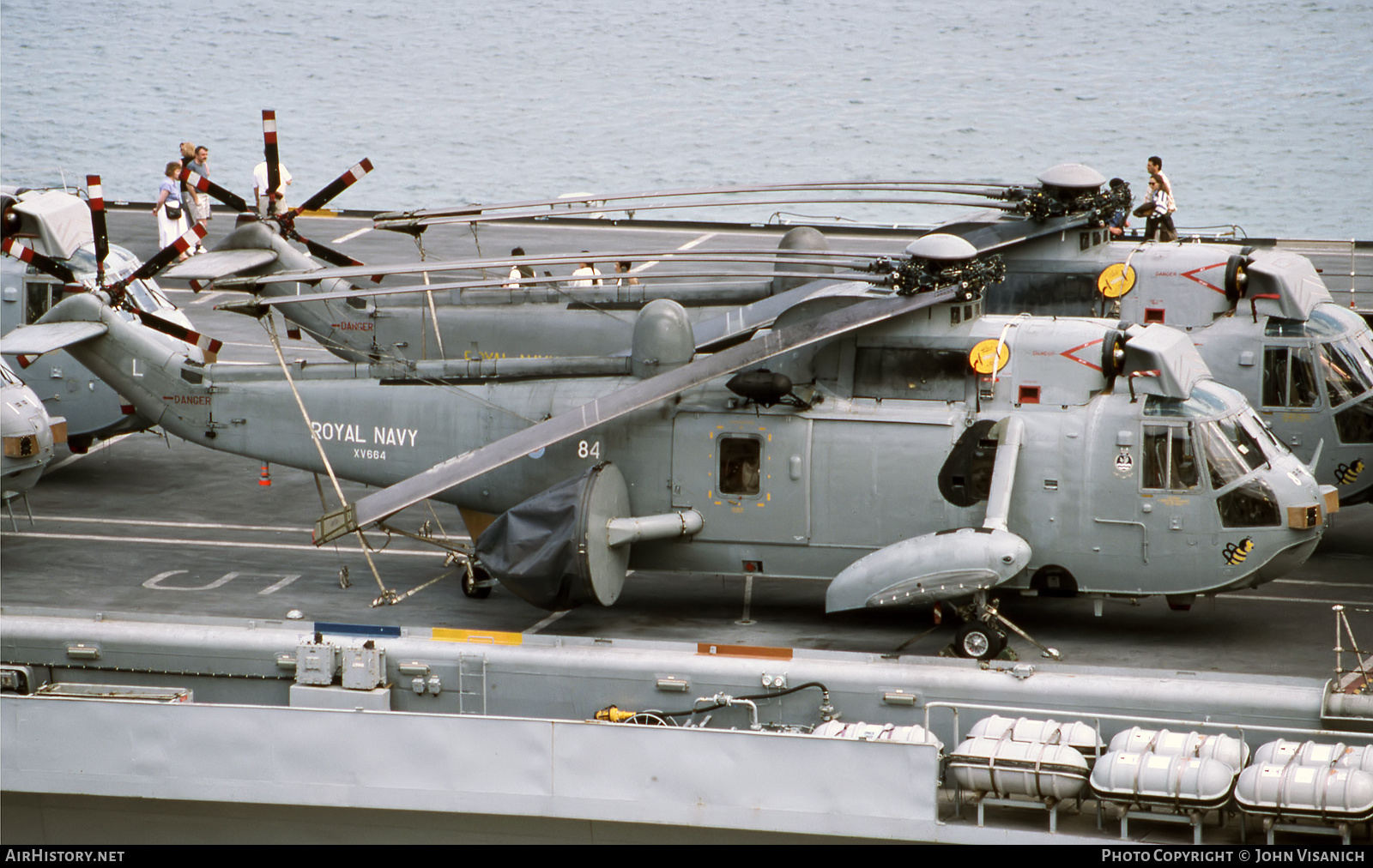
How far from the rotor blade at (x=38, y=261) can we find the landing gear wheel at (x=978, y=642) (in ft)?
35.9

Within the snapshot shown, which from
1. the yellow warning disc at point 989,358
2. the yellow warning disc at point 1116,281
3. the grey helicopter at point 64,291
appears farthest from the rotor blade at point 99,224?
the yellow warning disc at point 1116,281

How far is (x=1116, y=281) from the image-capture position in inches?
729

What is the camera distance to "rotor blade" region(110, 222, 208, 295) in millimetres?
17812

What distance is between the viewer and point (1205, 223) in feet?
178

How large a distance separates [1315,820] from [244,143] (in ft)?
216

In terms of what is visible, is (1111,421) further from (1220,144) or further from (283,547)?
(1220,144)

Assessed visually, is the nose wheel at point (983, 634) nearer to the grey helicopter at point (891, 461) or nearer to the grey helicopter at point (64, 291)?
the grey helicopter at point (891, 461)

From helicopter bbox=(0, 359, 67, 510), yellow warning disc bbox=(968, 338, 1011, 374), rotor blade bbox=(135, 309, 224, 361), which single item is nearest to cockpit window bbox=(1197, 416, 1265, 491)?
yellow warning disc bbox=(968, 338, 1011, 374)

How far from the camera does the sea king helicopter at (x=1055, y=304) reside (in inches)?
700

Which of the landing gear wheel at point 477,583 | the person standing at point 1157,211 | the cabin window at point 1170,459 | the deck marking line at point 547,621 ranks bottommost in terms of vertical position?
the deck marking line at point 547,621

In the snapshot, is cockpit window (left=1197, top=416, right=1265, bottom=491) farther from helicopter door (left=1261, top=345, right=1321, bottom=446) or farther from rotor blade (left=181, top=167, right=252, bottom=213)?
rotor blade (left=181, top=167, right=252, bottom=213)

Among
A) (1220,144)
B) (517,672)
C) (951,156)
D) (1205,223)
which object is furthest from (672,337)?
(1220,144)

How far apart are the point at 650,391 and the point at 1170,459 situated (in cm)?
478

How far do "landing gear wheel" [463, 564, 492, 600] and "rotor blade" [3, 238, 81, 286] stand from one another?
5995 mm
